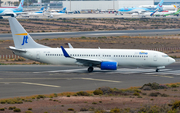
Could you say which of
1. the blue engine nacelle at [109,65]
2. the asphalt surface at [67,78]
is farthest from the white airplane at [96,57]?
the asphalt surface at [67,78]

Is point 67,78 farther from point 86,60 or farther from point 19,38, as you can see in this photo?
point 19,38

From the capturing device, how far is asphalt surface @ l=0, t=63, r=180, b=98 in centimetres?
3300

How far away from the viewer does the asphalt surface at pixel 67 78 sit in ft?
108

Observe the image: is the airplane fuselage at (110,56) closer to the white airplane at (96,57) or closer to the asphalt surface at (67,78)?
the white airplane at (96,57)

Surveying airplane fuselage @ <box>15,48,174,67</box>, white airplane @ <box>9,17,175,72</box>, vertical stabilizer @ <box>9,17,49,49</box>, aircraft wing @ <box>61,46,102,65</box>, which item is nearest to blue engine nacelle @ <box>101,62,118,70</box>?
white airplane @ <box>9,17,175,72</box>

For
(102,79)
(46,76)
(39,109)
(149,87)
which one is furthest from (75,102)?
(46,76)

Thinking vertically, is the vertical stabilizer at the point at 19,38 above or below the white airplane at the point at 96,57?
above

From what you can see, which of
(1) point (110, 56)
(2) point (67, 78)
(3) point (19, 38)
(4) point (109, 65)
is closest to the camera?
(2) point (67, 78)

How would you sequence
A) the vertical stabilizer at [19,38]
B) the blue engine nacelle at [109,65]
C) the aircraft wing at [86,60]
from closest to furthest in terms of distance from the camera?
the aircraft wing at [86,60], the blue engine nacelle at [109,65], the vertical stabilizer at [19,38]

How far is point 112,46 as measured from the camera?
76.1 m

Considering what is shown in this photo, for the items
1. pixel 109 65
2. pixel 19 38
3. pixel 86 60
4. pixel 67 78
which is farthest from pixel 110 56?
pixel 19 38

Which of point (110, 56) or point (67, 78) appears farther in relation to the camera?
point (110, 56)

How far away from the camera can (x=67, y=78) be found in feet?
134

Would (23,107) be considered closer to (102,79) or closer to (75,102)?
(75,102)
